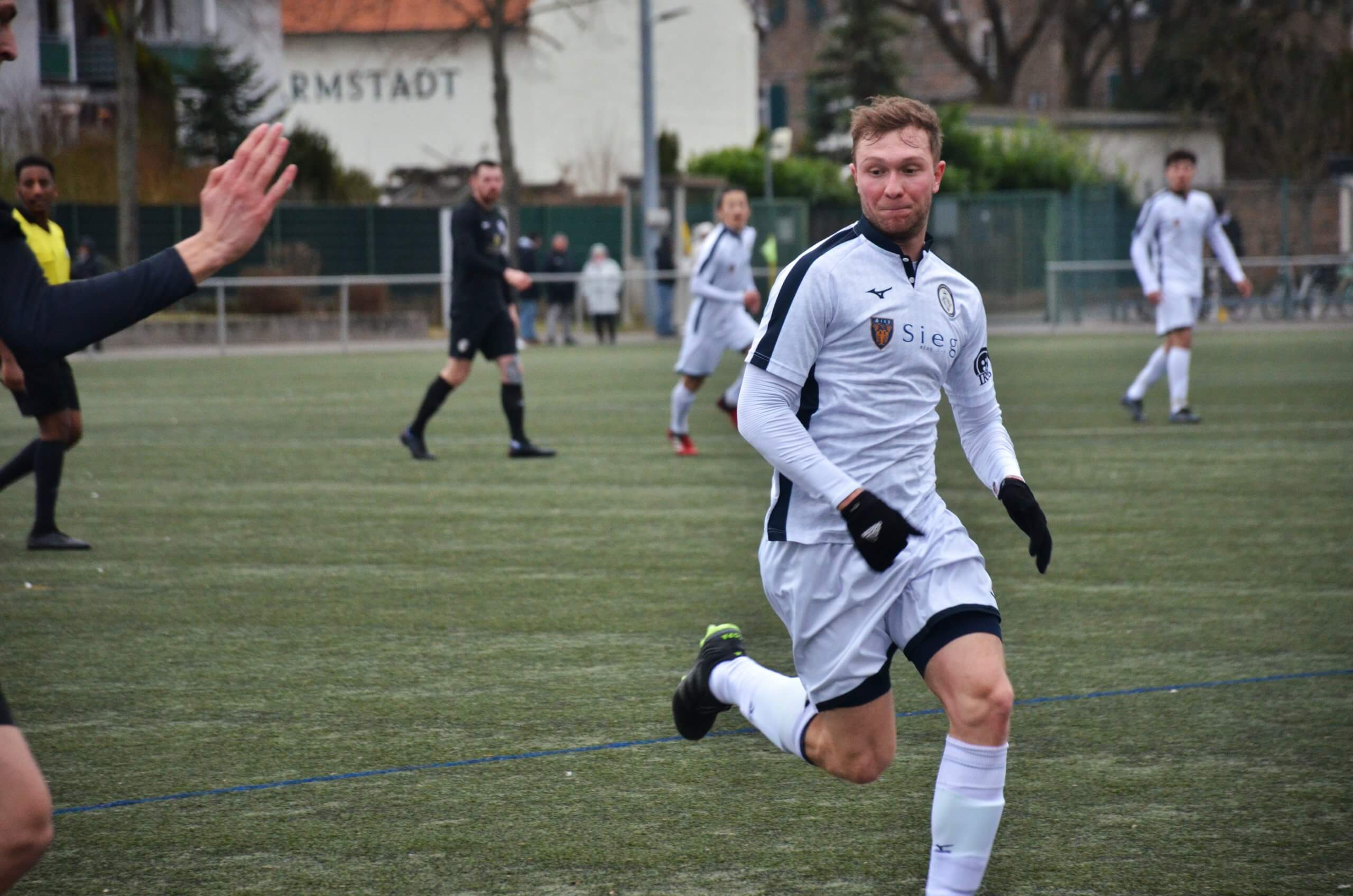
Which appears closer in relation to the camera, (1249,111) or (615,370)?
(615,370)

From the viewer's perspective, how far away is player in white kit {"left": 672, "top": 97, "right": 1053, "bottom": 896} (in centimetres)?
373

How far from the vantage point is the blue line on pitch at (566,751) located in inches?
185

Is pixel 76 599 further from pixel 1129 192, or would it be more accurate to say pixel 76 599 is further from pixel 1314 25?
pixel 1314 25

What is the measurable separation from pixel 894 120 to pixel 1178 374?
37.1 feet

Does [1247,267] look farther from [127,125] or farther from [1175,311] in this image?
[127,125]

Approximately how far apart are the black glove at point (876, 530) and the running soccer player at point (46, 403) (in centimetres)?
589

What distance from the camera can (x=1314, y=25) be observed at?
48.6m

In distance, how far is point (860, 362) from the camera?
3.93m

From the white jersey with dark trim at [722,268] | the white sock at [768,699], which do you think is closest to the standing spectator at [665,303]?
the white jersey with dark trim at [722,268]

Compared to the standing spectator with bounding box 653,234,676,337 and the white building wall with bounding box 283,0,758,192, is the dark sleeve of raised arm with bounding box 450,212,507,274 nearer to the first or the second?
the standing spectator with bounding box 653,234,676,337

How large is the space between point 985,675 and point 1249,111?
1876 inches

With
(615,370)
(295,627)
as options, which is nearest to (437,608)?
(295,627)

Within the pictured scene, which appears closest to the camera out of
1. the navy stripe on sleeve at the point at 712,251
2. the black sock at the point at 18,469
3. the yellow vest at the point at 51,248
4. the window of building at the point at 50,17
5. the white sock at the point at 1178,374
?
the yellow vest at the point at 51,248

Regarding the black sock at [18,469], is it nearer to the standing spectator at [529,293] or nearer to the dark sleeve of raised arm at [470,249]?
the dark sleeve of raised arm at [470,249]
